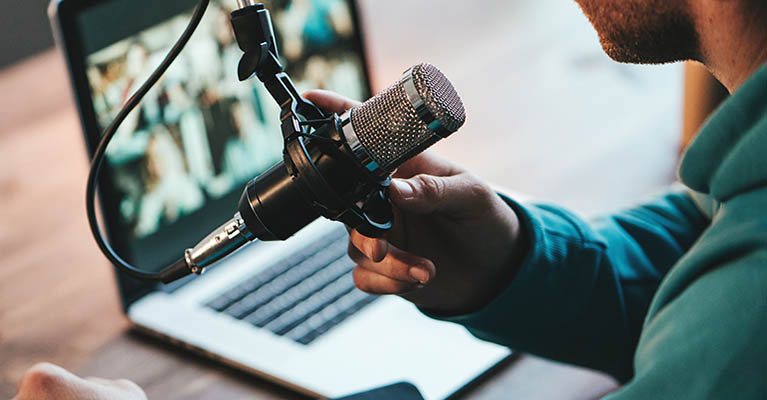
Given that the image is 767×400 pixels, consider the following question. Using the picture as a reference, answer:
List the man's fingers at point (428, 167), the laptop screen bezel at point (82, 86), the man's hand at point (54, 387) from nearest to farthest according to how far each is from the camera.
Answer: the man's hand at point (54, 387) < the man's fingers at point (428, 167) < the laptop screen bezel at point (82, 86)

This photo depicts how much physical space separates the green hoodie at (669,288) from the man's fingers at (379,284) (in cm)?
9

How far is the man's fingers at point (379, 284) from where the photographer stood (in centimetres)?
67

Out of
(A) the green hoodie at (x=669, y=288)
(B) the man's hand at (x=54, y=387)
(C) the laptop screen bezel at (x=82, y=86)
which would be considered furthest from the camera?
(C) the laptop screen bezel at (x=82, y=86)

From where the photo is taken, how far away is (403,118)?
511 mm

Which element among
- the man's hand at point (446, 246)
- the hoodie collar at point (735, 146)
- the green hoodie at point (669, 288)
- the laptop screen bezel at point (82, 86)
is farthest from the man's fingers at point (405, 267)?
the laptop screen bezel at point (82, 86)

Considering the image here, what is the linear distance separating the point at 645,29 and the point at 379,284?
0.29 metres

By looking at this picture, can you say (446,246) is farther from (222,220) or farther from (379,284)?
(222,220)

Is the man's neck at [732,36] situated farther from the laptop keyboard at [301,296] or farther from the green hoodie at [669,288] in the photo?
the laptop keyboard at [301,296]

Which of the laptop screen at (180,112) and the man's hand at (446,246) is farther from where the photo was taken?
the laptop screen at (180,112)

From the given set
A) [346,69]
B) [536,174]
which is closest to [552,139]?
[536,174]

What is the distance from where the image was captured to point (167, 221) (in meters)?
0.97

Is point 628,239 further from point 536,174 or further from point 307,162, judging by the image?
point 307,162

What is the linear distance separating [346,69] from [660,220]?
47cm

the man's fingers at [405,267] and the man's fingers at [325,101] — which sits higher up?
the man's fingers at [325,101]
